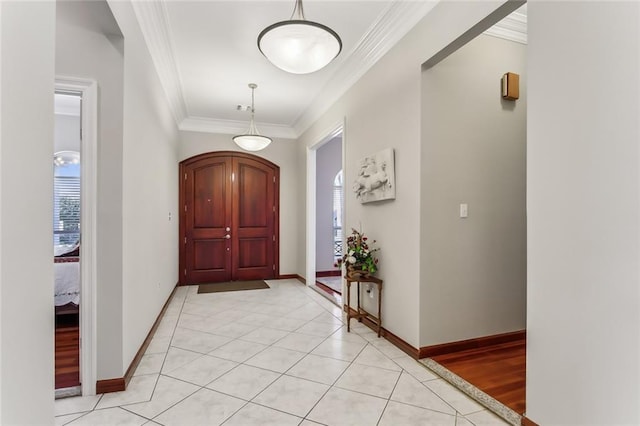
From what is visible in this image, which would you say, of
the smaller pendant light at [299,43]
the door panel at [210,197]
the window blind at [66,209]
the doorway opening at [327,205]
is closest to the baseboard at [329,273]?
the doorway opening at [327,205]

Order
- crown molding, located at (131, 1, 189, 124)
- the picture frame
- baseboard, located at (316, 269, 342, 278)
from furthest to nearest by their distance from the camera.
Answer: baseboard, located at (316, 269, 342, 278) → the picture frame → crown molding, located at (131, 1, 189, 124)

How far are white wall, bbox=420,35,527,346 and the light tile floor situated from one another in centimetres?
58

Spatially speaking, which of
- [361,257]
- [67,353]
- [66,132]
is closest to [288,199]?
[361,257]

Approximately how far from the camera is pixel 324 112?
504 centimetres

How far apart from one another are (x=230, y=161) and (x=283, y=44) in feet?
14.1

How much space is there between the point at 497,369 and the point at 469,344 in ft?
1.22

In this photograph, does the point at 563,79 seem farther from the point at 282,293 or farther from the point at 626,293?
the point at 282,293

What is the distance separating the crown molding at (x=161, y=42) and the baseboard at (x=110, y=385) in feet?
8.78

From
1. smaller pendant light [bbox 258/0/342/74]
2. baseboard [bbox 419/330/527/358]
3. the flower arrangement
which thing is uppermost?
smaller pendant light [bbox 258/0/342/74]

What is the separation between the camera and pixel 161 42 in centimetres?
→ 326

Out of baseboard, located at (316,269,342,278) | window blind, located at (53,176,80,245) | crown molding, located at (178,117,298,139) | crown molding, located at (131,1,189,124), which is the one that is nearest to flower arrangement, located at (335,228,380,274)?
crown molding, located at (131,1,189,124)

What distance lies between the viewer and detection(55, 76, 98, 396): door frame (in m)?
2.18

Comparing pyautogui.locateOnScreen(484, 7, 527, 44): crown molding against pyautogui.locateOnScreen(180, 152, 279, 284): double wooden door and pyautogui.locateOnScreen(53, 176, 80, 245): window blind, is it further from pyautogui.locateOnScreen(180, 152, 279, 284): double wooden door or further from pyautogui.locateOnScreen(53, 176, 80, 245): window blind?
pyautogui.locateOnScreen(53, 176, 80, 245): window blind

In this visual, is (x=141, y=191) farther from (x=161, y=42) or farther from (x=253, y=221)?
(x=253, y=221)
